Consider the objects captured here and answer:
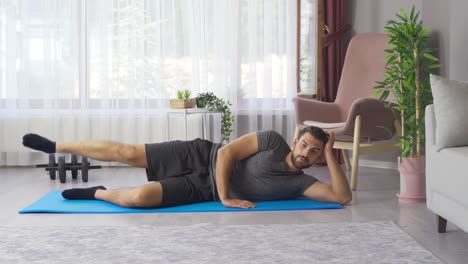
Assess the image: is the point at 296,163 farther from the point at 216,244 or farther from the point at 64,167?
the point at 64,167

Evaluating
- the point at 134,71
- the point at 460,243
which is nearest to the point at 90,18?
the point at 134,71

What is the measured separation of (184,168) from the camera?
445 cm

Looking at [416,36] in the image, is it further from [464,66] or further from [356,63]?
[356,63]

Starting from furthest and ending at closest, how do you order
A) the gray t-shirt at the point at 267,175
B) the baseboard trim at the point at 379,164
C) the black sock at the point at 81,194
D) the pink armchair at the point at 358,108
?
the baseboard trim at the point at 379,164, the pink armchair at the point at 358,108, the black sock at the point at 81,194, the gray t-shirt at the point at 267,175

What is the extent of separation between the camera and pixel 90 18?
678 cm

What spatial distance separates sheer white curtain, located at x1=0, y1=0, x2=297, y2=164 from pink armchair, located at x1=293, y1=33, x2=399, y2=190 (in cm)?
69

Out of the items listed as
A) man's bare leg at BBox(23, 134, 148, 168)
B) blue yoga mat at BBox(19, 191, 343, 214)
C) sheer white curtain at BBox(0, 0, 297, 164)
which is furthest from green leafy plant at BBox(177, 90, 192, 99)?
blue yoga mat at BBox(19, 191, 343, 214)

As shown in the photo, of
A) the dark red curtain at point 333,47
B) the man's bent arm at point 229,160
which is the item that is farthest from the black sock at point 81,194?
the dark red curtain at point 333,47

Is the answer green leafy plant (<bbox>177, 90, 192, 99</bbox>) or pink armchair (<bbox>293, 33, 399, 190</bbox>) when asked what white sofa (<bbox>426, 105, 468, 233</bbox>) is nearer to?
pink armchair (<bbox>293, 33, 399, 190</bbox>)

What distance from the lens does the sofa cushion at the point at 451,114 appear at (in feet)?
11.8

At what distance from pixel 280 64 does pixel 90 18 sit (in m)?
1.75

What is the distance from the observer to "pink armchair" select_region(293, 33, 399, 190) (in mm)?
5387

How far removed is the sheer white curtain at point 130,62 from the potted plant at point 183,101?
1.26 feet

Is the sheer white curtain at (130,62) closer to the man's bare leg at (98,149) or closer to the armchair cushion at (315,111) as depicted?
the armchair cushion at (315,111)
